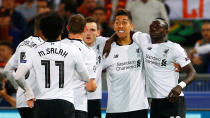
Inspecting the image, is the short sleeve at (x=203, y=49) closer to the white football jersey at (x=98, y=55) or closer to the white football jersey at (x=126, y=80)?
the white football jersey at (x=98, y=55)

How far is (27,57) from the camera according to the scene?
22.5 feet

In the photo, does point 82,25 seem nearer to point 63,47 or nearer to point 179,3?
point 63,47

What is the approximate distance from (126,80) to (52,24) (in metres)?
1.91

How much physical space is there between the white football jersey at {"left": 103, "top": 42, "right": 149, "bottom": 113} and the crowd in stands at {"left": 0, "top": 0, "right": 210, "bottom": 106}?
11.3 feet

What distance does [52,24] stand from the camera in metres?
6.81

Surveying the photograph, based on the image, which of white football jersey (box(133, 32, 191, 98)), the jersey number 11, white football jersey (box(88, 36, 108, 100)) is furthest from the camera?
white football jersey (box(88, 36, 108, 100))

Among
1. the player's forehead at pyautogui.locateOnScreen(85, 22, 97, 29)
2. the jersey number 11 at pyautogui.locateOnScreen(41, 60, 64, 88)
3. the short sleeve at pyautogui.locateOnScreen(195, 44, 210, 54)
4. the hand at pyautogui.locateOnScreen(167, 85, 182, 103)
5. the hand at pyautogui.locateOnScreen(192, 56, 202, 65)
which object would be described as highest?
the player's forehead at pyautogui.locateOnScreen(85, 22, 97, 29)

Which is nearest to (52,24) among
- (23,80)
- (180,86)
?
(23,80)

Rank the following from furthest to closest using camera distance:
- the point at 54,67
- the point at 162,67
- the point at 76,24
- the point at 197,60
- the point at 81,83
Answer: the point at 197,60, the point at 162,67, the point at 81,83, the point at 76,24, the point at 54,67

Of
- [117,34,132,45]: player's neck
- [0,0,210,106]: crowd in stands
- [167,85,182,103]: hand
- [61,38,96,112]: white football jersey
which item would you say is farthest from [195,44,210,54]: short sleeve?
[61,38,96,112]: white football jersey

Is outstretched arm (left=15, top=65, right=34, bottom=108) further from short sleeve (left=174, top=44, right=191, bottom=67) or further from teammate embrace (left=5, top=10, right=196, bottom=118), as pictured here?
short sleeve (left=174, top=44, right=191, bottom=67)

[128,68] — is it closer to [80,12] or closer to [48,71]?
[48,71]

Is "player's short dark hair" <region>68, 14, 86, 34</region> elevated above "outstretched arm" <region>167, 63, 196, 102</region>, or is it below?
above

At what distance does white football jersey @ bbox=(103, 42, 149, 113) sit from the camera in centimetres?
838
